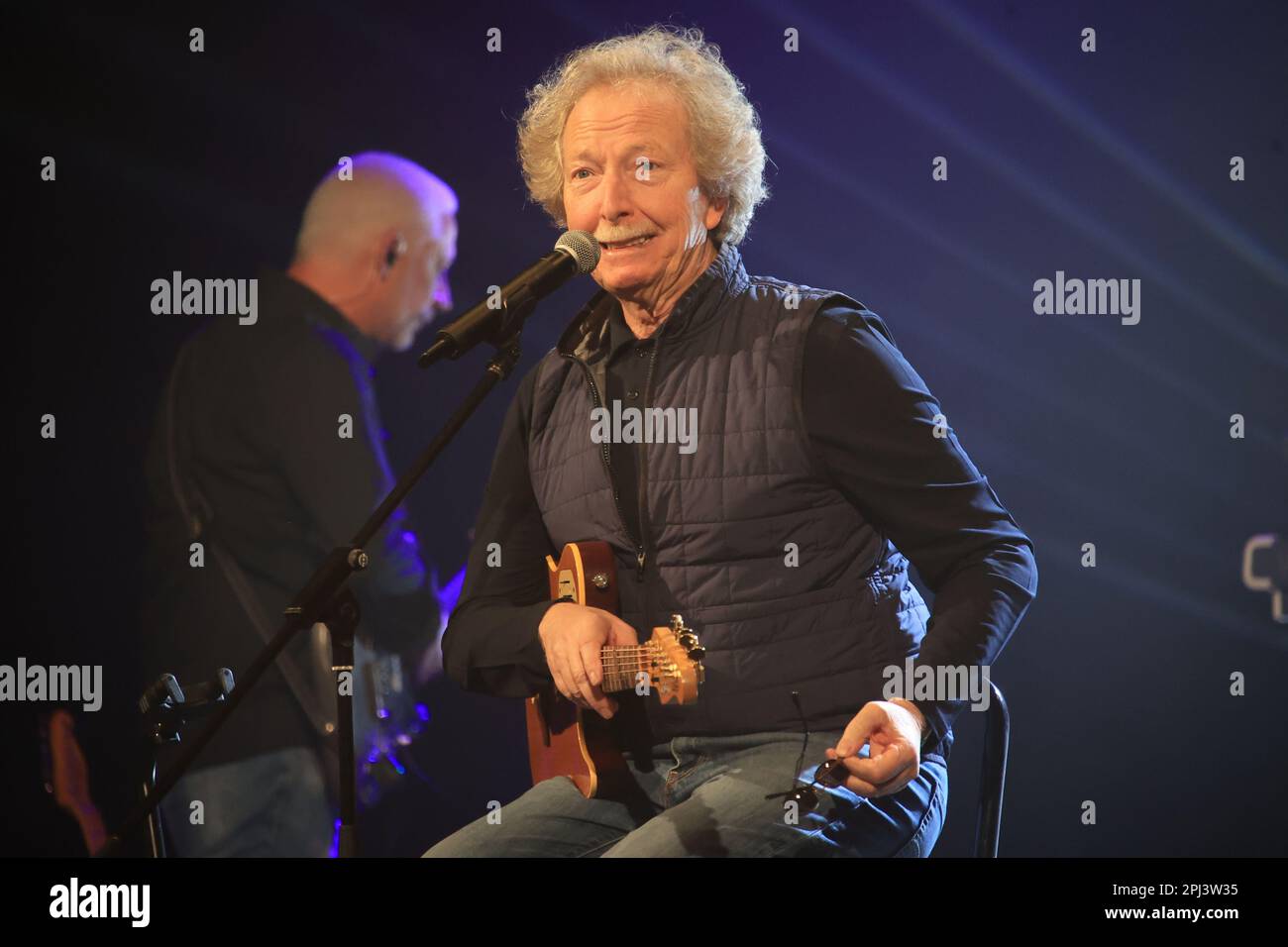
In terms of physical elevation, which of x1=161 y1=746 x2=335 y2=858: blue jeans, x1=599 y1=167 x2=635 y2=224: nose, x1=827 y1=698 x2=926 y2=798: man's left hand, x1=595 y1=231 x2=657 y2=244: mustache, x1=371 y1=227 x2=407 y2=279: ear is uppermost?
x1=371 y1=227 x2=407 y2=279: ear

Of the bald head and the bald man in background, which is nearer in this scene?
the bald man in background

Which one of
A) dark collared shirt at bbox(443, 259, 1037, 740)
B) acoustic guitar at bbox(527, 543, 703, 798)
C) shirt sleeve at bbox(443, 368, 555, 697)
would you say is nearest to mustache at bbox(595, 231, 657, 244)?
dark collared shirt at bbox(443, 259, 1037, 740)

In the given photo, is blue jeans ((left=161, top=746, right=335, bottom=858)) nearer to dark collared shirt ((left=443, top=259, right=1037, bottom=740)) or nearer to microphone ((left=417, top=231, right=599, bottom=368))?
dark collared shirt ((left=443, top=259, right=1037, bottom=740))

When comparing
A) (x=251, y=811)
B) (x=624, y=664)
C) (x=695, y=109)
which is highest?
(x=695, y=109)

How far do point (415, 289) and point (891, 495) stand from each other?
6.60ft

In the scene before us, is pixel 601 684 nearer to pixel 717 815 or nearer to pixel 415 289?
pixel 717 815

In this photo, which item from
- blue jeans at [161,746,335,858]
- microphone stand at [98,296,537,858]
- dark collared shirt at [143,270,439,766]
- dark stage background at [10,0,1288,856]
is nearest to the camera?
microphone stand at [98,296,537,858]

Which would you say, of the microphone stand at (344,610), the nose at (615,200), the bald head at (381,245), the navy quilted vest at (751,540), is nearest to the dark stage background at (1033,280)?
the bald head at (381,245)

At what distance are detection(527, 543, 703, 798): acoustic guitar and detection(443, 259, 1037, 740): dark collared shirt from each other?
0.26ft

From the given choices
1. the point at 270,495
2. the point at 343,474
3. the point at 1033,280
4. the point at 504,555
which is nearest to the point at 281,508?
the point at 270,495

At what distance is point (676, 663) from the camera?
1.79m

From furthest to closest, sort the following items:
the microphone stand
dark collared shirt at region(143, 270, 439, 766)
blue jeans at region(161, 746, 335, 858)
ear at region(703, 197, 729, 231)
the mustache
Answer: dark collared shirt at region(143, 270, 439, 766)
blue jeans at region(161, 746, 335, 858)
ear at region(703, 197, 729, 231)
the mustache
the microphone stand

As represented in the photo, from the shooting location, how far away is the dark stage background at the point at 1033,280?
9.75 ft

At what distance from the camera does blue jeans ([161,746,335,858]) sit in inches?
126
